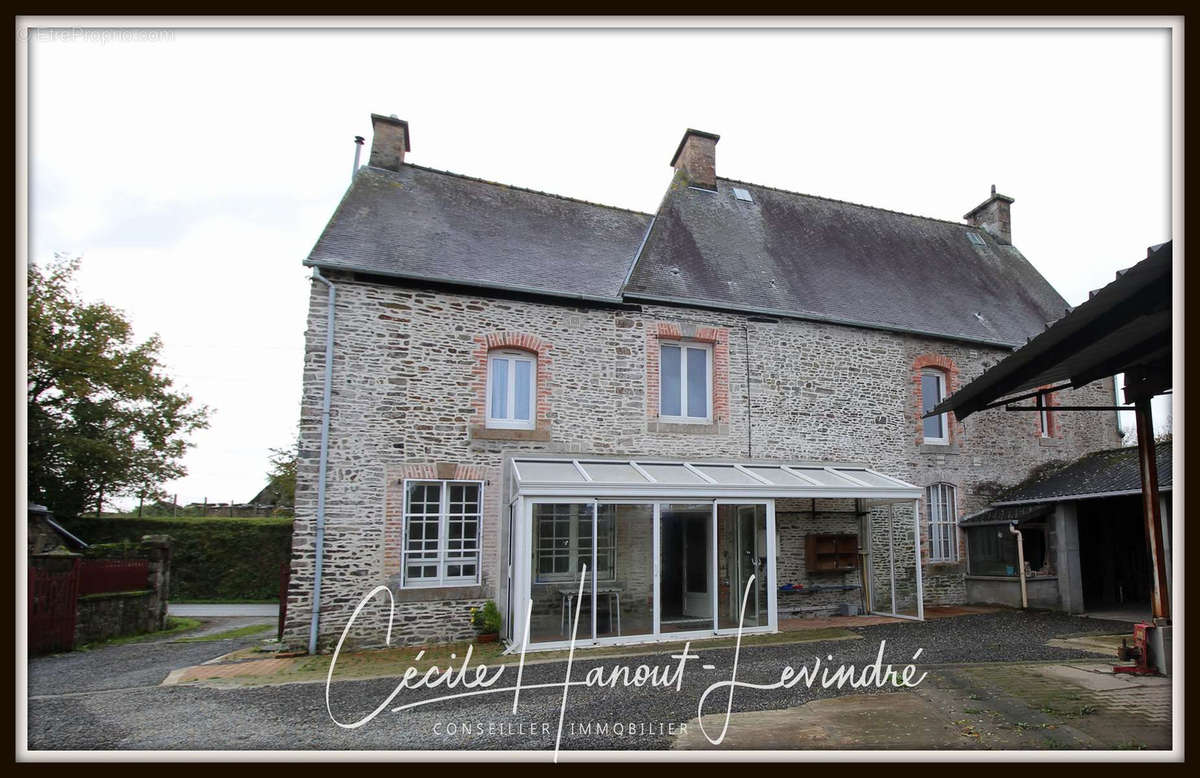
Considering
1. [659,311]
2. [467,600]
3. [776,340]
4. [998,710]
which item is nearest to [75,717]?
[467,600]

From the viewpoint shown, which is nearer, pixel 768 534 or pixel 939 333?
pixel 768 534

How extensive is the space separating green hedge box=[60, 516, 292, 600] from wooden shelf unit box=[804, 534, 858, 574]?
44.5ft

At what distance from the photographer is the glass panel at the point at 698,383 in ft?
35.7

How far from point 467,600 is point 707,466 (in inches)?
155

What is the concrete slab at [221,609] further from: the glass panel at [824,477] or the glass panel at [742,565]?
the glass panel at [824,477]

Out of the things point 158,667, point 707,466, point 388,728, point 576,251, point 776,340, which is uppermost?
point 576,251

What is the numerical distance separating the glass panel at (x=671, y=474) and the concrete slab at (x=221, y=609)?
370 inches

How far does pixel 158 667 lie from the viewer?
8.31 metres

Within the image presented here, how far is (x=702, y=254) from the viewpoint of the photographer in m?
12.1

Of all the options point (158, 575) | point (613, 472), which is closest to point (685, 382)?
point (613, 472)

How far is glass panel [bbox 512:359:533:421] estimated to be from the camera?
10.1 m

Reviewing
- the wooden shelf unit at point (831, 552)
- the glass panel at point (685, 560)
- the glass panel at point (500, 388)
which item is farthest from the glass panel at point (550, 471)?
the wooden shelf unit at point (831, 552)

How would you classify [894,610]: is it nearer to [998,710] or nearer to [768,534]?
[768,534]

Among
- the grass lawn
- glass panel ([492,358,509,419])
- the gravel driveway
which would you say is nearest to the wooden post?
the gravel driveway
